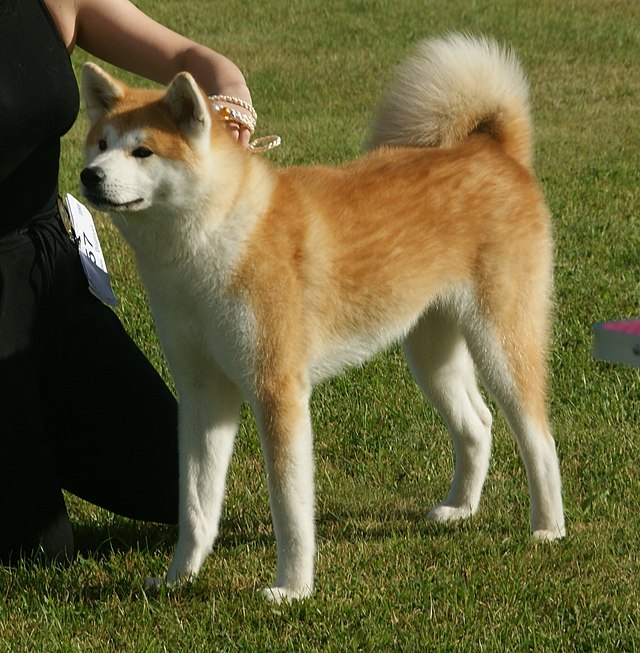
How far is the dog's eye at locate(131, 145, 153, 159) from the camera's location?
268 cm

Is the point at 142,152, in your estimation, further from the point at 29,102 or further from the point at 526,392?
the point at 526,392

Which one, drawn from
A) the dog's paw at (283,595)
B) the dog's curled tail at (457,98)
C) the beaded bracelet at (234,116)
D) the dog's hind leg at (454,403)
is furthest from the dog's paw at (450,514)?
the beaded bracelet at (234,116)

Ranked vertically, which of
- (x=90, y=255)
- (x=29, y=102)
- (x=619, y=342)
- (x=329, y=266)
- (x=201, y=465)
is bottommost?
(x=201, y=465)

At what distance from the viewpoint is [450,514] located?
3.57 m

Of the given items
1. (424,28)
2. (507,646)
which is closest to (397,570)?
(507,646)

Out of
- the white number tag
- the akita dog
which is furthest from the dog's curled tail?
the white number tag

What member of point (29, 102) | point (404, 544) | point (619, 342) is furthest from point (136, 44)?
point (619, 342)

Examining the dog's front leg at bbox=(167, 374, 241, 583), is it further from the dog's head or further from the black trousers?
the dog's head

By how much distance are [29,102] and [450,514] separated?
Result: 65.7 inches

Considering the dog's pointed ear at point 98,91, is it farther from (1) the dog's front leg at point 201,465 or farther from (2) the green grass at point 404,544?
(2) the green grass at point 404,544

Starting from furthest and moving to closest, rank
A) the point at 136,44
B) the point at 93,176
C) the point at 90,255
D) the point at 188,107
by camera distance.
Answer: the point at 90,255 < the point at 136,44 < the point at 188,107 < the point at 93,176

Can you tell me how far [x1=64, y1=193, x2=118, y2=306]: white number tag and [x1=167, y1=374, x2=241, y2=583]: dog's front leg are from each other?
0.52m

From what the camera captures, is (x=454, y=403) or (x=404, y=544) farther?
(x=454, y=403)

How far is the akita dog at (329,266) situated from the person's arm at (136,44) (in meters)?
0.36
